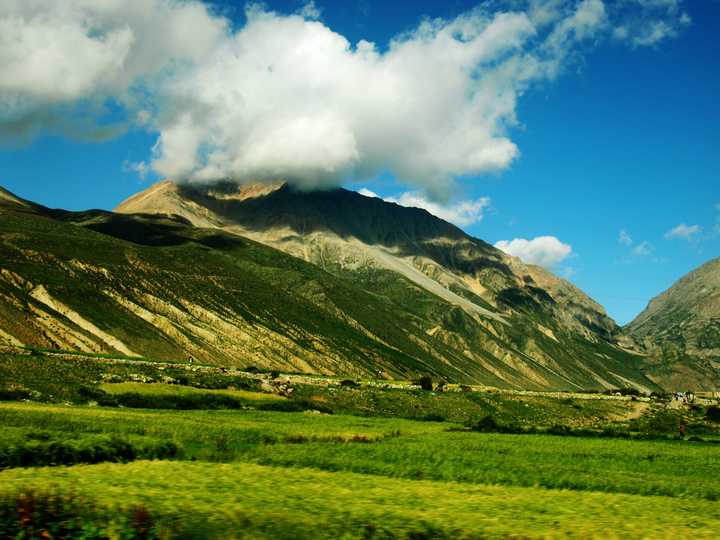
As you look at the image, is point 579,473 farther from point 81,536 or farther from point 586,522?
point 81,536

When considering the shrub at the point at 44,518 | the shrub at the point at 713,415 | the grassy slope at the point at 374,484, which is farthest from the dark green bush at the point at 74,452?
the shrub at the point at 713,415

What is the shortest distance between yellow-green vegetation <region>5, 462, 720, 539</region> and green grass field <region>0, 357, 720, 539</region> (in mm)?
63

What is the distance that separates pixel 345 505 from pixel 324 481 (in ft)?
23.0

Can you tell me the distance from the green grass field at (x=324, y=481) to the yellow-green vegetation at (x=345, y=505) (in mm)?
63

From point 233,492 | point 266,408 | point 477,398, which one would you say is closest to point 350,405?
point 266,408

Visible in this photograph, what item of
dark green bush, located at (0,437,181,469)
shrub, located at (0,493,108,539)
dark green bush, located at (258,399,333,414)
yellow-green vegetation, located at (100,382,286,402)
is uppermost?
shrub, located at (0,493,108,539)

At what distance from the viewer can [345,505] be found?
65.4 ft

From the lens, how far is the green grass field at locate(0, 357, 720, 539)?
16797mm

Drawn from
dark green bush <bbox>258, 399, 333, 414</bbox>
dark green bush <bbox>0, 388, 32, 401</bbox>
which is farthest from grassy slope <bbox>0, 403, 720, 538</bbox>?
dark green bush <bbox>258, 399, 333, 414</bbox>

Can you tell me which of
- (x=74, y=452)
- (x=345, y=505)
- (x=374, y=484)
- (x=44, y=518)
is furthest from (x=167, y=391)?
(x=44, y=518)

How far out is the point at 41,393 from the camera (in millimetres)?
65000

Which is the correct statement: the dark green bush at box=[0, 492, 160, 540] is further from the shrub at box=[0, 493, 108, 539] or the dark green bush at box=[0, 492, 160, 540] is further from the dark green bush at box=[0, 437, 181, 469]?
the dark green bush at box=[0, 437, 181, 469]

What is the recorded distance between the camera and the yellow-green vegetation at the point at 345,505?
16.8 meters

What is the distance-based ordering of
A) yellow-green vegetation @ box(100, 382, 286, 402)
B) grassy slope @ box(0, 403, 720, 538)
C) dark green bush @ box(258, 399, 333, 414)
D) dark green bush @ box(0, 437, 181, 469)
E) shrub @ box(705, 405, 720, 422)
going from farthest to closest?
shrub @ box(705, 405, 720, 422)
dark green bush @ box(258, 399, 333, 414)
yellow-green vegetation @ box(100, 382, 286, 402)
dark green bush @ box(0, 437, 181, 469)
grassy slope @ box(0, 403, 720, 538)
